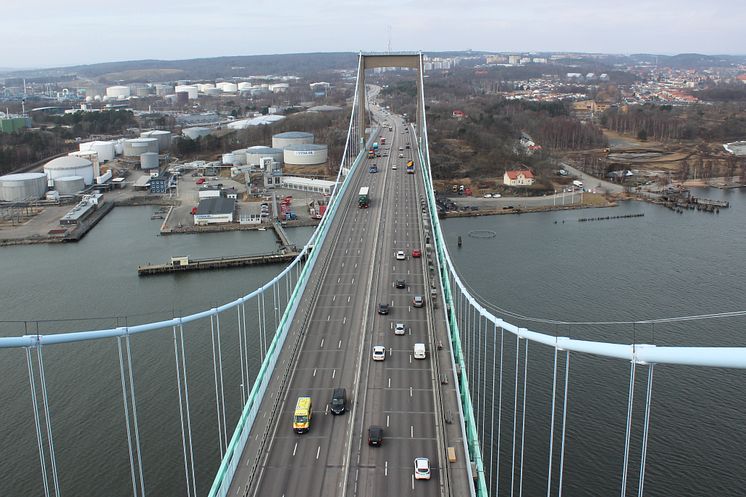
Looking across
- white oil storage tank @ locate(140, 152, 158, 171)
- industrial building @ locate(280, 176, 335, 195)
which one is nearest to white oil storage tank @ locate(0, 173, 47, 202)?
white oil storage tank @ locate(140, 152, 158, 171)

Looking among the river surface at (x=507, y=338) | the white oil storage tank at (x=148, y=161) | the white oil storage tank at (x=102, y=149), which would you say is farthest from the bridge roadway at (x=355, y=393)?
the white oil storage tank at (x=102, y=149)

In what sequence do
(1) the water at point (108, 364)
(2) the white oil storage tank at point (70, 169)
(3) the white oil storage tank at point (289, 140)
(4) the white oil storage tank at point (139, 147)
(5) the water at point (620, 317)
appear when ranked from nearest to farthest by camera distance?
(5) the water at point (620, 317) → (1) the water at point (108, 364) → (2) the white oil storage tank at point (70, 169) → (3) the white oil storage tank at point (289, 140) → (4) the white oil storage tank at point (139, 147)

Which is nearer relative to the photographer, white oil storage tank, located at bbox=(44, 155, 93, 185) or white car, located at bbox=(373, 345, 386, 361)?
white car, located at bbox=(373, 345, 386, 361)

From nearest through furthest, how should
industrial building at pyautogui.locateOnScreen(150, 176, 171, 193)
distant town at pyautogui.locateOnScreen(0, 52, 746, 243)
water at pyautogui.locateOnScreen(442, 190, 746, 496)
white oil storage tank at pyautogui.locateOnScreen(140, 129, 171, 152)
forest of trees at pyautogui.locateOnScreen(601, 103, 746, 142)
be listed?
water at pyautogui.locateOnScreen(442, 190, 746, 496) → distant town at pyautogui.locateOnScreen(0, 52, 746, 243) → industrial building at pyautogui.locateOnScreen(150, 176, 171, 193) → white oil storage tank at pyautogui.locateOnScreen(140, 129, 171, 152) → forest of trees at pyautogui.locateOnScreen(601, 103, 746, 142)

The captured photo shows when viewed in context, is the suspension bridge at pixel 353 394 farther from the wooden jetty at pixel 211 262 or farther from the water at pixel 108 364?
the wooden jetty at pixel 211 262

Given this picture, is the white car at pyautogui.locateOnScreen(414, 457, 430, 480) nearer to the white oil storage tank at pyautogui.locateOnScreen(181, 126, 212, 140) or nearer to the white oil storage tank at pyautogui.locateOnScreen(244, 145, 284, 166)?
the white oil storage tank at pyautogui.locateOnScreen(244, 145, 284, 166)
